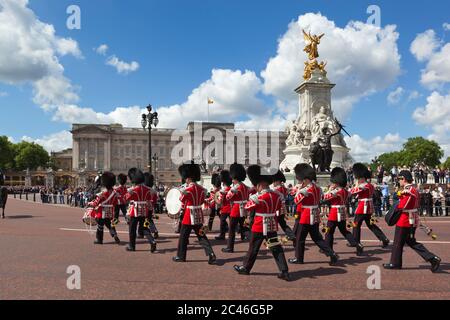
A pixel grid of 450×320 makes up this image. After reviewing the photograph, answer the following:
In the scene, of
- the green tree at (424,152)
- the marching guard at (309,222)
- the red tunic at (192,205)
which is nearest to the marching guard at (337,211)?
the marching guard at (309,222)

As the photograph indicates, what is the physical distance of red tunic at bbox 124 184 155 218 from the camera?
33.8 feet

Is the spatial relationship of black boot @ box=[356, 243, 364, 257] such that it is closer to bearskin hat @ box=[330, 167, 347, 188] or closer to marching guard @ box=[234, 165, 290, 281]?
bearskin hat @ box=[330, 167, 347, 188]

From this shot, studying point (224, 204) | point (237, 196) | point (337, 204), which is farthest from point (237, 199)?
point (337, 204)

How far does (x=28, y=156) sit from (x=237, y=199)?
377ft

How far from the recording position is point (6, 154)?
361 feet

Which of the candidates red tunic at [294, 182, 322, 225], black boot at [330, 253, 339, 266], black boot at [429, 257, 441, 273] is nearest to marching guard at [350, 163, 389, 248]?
black boot at [330, 253, 339, 266]

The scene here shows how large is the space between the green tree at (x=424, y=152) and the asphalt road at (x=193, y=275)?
330ft

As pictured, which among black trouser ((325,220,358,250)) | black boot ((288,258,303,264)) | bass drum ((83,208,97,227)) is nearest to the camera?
black boot ((288,258,303,264))

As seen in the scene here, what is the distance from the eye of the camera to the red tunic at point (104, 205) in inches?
448

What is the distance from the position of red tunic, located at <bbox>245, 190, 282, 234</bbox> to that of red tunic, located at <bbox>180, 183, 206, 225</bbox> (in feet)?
5.48

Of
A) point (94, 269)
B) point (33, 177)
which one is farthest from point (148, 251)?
point (33, 177)

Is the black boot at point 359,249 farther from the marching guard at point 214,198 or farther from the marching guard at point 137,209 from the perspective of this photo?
the marching guard at point 137,209

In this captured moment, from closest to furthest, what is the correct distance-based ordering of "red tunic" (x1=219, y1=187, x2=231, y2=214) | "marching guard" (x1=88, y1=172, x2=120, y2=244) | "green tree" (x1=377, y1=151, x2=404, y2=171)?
"marching guard" (x1=88, y1=172, x2=120, y2=244)
"red tunic" (x1=219, y1=187, x2=231, y2=214)
"green tree" (x1=377, y1=151, x2=404, y2=171)

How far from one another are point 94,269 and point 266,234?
11.1 feet
